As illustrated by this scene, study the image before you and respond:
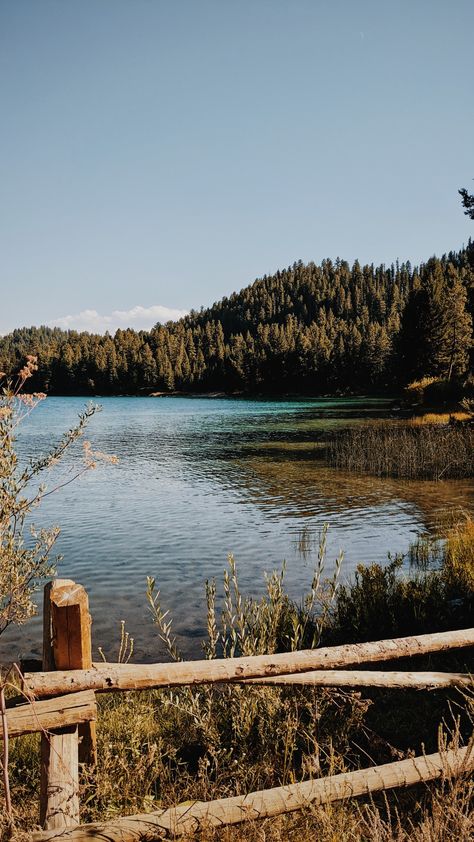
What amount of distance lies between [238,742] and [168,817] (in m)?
2.16

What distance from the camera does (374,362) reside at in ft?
392

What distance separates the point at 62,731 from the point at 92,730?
1.13ft

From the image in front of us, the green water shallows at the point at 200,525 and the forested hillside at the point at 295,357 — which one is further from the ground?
the forested hillside at the point at 295,357

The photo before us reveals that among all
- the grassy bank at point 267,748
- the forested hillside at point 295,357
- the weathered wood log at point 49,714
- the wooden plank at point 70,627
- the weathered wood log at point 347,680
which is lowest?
the grassy bank at point 267,748

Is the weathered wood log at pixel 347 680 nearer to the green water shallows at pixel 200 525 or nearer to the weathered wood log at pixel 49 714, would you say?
the weathered wood log at pixel 49 714

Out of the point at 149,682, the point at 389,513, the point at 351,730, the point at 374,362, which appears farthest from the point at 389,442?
the point at 374,362

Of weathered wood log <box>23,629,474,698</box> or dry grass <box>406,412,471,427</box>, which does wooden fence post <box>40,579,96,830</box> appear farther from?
dry grass <box>406,412,471,427</box>

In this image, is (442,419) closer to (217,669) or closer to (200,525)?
(200,525)

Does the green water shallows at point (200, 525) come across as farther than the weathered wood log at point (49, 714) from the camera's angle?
Yes

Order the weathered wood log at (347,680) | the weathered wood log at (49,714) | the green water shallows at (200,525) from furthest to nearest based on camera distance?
1. the green water shallows at (200,525)
2. the weathered wood log at (347,680)
3. the weathered wood log at (49,714)

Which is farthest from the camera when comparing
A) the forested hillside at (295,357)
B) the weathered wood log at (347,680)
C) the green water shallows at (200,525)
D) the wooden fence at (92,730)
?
the forested hillside at (295,357)

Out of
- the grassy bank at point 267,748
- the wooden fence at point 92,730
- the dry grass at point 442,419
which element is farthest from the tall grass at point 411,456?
the wooden fence at point 92,730

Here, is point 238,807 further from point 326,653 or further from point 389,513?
point 389,513

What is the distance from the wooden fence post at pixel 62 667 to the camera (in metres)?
3.07
